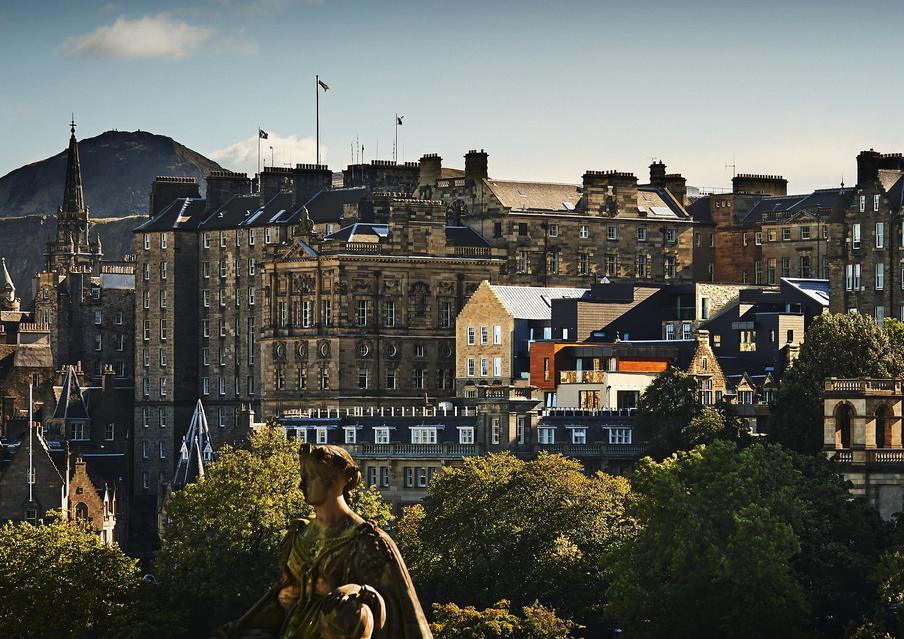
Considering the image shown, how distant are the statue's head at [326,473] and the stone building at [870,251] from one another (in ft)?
478

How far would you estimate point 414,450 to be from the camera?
151m

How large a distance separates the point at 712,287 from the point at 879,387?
42.9m

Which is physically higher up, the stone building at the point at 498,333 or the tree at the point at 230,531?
the stone building at the point at 498,333

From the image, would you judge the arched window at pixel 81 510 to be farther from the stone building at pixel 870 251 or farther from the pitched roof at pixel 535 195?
the stone building at pixel 870 251

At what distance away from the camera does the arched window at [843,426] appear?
129 metres

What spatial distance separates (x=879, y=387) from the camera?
12975cm

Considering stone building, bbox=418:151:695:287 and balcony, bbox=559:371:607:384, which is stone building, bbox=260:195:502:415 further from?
balcony, bbox=559:371:607:384

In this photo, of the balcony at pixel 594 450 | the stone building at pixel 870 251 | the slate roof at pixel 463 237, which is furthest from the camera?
the slate roof at pixel 463 237

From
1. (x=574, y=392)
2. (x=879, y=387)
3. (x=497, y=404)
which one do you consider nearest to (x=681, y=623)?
(x=879, y=387)

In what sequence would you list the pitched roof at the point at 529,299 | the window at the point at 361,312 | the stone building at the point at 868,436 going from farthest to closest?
the window at the point at 361,312 → the pitched roof at the point at 529,299 → the stone building at the point at 868,436

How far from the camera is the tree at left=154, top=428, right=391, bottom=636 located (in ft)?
370

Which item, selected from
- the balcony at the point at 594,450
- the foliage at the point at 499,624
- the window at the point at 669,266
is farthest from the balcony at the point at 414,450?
the window at the point at 669,266

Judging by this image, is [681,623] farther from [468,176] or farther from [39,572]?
[468,176]

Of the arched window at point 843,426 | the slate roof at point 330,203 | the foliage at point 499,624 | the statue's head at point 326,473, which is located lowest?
the foliage at point 499,624
